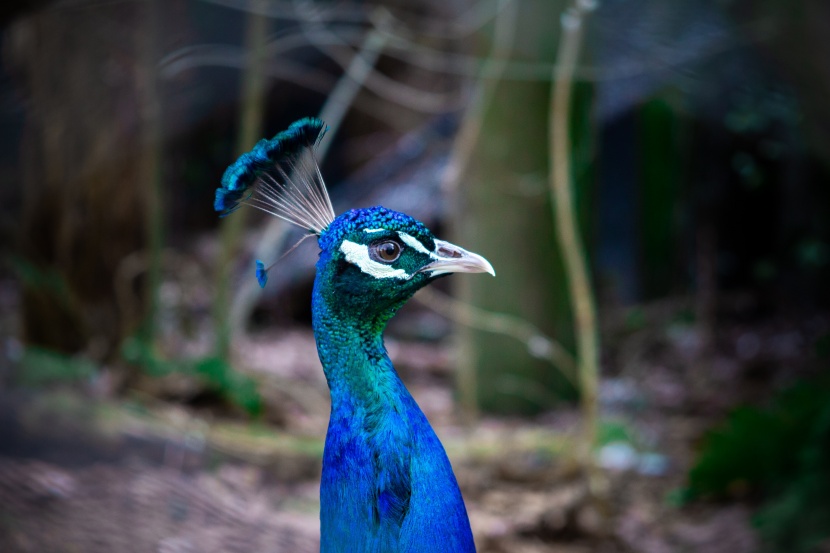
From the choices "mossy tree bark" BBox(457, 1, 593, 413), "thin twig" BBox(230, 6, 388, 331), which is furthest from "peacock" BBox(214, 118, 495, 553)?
"mossy tree bark" BBox(457, 1, 593, 413)

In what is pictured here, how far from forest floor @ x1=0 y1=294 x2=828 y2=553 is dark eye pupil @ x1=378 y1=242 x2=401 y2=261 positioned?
1.44m

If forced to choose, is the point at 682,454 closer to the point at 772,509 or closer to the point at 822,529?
the point at 772,509

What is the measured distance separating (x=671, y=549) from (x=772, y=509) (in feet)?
1.30

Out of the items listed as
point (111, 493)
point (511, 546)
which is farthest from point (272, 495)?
point (511, 546)

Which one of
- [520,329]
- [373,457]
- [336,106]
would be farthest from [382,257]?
[336,106]

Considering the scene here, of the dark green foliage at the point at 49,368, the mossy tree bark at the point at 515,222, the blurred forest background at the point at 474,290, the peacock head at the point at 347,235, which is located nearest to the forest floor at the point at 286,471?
the blurred forest background at the point at 474,290

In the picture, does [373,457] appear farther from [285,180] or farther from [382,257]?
[285,180]

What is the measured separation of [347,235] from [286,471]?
83.3 inches

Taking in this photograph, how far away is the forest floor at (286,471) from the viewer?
2242mm

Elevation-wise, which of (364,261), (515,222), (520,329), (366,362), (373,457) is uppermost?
(515,222)

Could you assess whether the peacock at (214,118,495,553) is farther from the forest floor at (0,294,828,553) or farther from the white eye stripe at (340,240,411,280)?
the forest floor at (0,294,828,553)

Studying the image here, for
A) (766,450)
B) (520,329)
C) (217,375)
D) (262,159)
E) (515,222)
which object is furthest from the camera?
(515,222)

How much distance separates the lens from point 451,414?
12.9ft

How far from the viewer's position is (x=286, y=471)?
2.97 m
